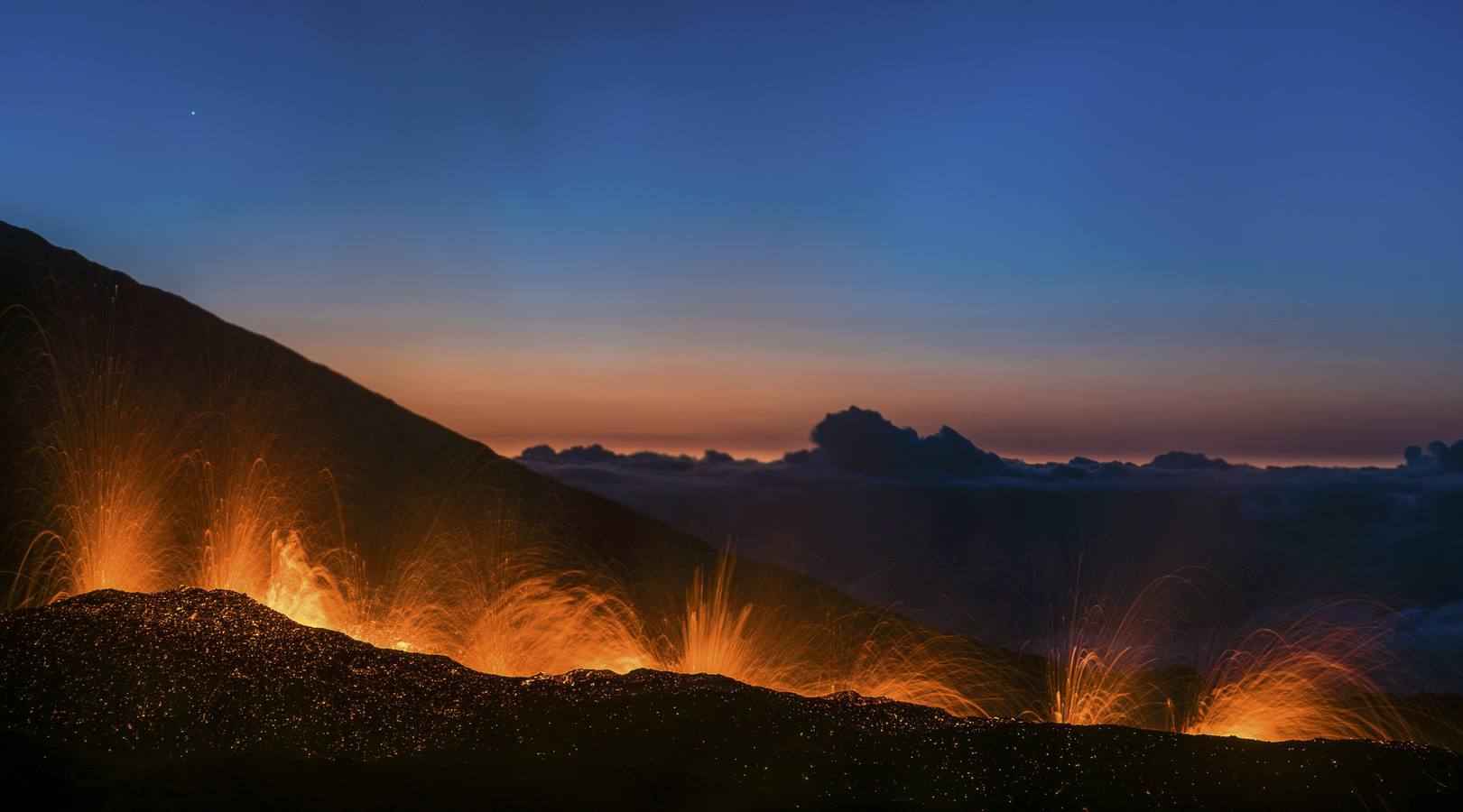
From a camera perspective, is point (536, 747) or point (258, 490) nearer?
point (536, 747)

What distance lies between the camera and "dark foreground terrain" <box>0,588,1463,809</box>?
7469mm

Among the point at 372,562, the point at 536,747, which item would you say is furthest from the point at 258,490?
the point at 372,562

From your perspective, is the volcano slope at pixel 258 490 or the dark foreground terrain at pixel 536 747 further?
the volcano slope at pixel 258 490

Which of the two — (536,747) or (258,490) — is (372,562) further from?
(536,747)

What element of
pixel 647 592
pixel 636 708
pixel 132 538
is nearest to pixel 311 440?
pixel 647 592

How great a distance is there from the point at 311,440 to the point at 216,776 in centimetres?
3691

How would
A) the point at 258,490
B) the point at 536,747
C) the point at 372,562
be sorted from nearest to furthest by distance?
the point at 536,747 → the point at 258,490 → the point at 372,562

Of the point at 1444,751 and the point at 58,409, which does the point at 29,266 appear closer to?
the point at 58,409

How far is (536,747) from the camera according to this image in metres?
8.25

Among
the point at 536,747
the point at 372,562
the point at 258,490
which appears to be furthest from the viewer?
the point at 372,562

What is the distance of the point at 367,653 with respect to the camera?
33.7 feet

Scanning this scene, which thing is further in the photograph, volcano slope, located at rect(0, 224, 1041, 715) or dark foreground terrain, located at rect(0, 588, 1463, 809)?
volcano slope, located at rect(0, 224, 1041, 715)

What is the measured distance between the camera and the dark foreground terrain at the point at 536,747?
747 centimetres

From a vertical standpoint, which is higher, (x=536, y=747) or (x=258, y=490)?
(x=258, y=490)
